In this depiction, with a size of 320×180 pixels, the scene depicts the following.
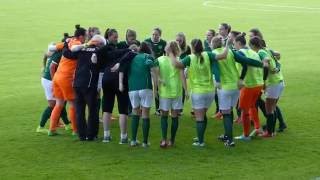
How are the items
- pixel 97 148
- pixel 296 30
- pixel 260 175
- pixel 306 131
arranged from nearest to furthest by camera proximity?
pixel 260 175 → pixel 97 148 → pixel 306 131 → pixel 296 30

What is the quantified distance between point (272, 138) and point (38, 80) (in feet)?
34.9

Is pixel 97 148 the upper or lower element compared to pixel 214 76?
lower

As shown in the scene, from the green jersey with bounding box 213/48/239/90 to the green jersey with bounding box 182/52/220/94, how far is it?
267 mm

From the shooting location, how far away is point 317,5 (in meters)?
52.8

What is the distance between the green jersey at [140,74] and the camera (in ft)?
42.1

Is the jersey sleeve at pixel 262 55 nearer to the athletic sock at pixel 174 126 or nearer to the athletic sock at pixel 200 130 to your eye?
the athletic sock at pixel 200 130

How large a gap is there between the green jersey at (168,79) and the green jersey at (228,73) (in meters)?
0.82

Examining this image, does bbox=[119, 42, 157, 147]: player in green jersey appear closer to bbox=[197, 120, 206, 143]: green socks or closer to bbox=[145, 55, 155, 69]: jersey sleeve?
bbox=[145, 55, 155, 69]: jersey sleeve

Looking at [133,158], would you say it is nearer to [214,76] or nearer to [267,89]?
[214,76]

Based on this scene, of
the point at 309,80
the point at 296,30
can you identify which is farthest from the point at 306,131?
the point at 296,30

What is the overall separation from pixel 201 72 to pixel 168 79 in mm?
631

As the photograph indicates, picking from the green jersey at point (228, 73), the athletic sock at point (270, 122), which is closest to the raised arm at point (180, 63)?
the green jersey at point (228, 73)

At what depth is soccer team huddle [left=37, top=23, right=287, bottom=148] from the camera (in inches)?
503

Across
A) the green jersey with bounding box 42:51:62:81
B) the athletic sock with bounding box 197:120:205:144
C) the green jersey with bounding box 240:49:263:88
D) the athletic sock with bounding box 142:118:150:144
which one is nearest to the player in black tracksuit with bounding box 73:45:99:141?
the green jersey with bounding box 42:51:62:81
